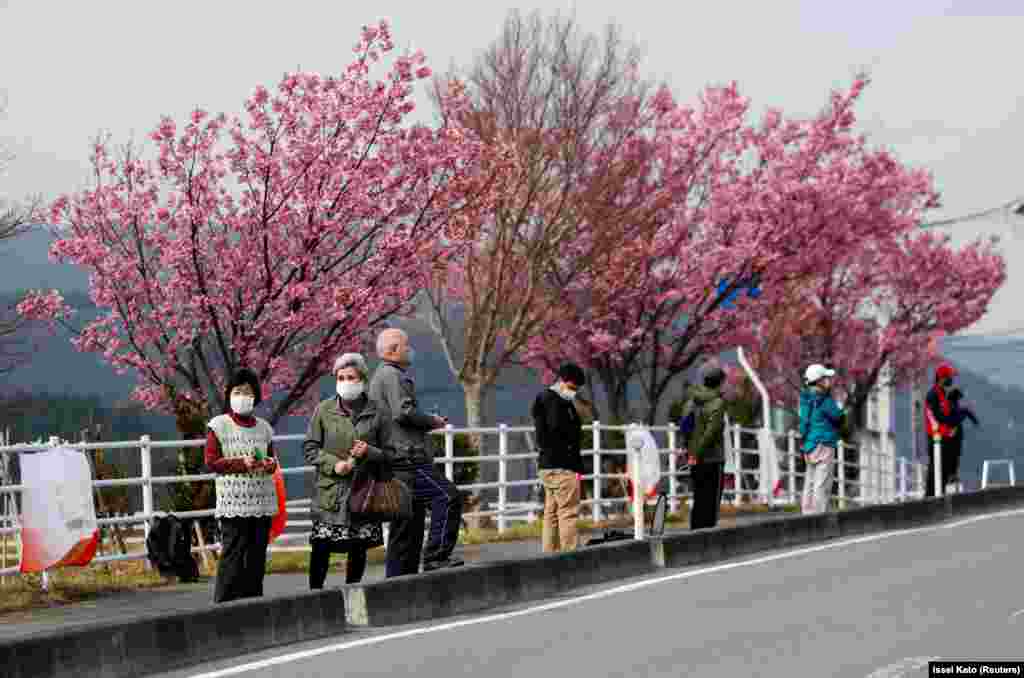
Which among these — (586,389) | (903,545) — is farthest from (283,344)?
(586,389)

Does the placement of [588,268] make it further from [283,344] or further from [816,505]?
[816,505]

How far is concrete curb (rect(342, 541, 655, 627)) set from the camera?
1254cm

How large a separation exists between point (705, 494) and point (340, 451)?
25.3 feet

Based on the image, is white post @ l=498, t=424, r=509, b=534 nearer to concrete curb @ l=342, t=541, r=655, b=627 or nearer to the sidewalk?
the sidewalk

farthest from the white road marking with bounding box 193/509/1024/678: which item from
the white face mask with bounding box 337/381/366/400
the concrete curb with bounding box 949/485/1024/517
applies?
the concrete curb with bounding box 949/485/1024/517

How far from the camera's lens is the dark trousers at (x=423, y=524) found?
44.9 ft

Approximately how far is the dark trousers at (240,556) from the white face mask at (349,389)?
1.00 m

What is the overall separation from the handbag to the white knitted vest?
2.76 ft

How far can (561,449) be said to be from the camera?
16.7 metres

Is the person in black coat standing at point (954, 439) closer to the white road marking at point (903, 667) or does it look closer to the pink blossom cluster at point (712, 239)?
the pink blossom cluster at point (712, 239)

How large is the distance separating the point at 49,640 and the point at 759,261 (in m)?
29.1

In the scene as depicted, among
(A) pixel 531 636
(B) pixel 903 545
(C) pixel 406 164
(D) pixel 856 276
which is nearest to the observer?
(A) pixel 531 636

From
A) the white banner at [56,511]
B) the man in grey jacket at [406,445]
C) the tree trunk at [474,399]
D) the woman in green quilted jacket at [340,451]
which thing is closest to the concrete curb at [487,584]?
the man in grey jacket at [406,445]

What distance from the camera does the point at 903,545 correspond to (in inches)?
753
